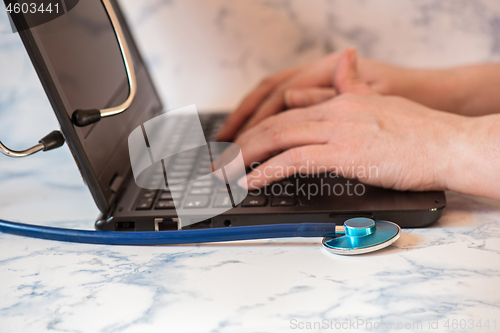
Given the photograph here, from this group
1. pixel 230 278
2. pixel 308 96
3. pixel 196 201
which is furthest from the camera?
pixel 308 96

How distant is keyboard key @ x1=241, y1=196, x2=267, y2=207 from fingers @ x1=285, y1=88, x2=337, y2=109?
10.7 inches

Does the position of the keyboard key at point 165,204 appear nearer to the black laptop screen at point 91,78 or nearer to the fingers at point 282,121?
the black laptop screen at point 91,78

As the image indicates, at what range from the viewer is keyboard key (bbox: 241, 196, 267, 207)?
1.55ft

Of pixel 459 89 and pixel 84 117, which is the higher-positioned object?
pixel 84 117

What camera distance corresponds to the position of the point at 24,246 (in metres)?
0.46

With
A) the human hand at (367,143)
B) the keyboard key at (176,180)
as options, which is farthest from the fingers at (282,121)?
the keyboard key at (176,180)

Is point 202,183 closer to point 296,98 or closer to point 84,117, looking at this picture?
point 84,117

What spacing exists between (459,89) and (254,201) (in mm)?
451

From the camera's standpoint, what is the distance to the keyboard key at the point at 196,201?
476 millimetres

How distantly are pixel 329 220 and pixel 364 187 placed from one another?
Answer: 0.25 feet

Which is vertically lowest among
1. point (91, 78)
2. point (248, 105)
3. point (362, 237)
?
point (362, 237)

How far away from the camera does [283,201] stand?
1.56 ft

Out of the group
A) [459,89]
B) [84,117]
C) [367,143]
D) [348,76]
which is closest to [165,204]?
[84,117]

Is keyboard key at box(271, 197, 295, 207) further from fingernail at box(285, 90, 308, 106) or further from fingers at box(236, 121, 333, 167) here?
fingernail at box(285, 90, 308, 106)
